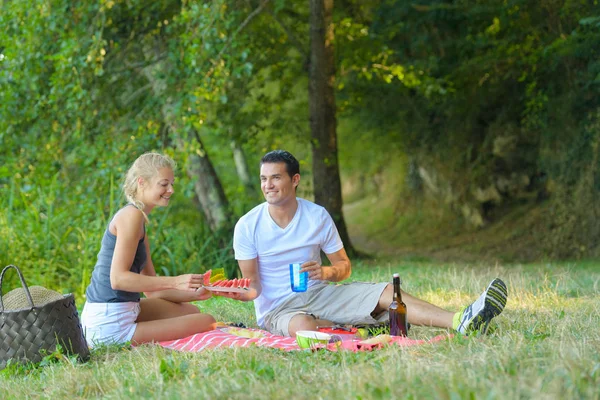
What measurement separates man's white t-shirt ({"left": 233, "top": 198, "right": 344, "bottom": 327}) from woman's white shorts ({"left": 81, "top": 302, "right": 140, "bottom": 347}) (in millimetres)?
862

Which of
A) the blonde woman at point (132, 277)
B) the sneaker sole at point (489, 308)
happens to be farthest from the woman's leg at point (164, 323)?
the sneaker sole at point (489, 308)

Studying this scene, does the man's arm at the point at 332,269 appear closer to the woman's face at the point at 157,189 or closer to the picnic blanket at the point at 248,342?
the picnic blanket at the point at 248,342

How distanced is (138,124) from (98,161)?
862mm

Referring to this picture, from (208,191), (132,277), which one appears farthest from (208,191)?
(132,277)

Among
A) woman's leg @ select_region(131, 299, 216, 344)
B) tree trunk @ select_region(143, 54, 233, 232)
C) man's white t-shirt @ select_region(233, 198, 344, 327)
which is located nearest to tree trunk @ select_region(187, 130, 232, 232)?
tree trunk @ select_region(143, 54, 233, 232)

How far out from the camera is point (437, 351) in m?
4.24

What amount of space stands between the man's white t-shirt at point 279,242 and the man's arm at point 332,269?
6 centimetres

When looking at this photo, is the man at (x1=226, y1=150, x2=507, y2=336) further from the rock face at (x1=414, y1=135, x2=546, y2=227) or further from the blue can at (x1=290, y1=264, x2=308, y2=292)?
the rock face at (x1=414, y1=135, x2=546, y2=227)

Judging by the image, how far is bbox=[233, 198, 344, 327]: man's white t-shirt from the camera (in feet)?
19.1

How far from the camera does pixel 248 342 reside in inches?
205

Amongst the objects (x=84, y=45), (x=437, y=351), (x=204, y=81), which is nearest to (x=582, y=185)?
(x=204, y=81)

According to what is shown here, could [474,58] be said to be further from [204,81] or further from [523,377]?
[523,377]

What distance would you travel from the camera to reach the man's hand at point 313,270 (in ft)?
17.7

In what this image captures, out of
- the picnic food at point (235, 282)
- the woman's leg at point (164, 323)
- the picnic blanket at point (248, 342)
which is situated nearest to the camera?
the picnic blanket at point (248, 342)
